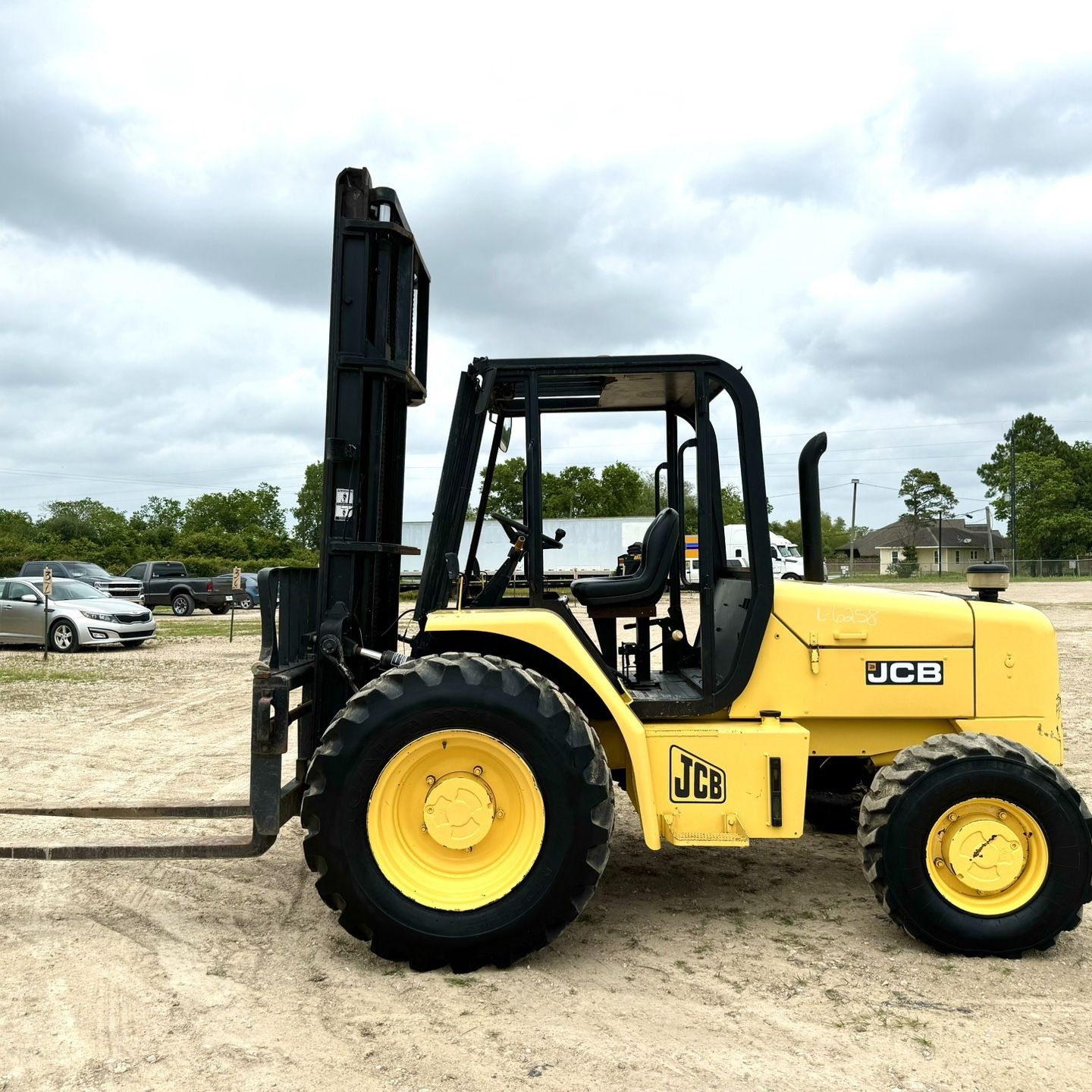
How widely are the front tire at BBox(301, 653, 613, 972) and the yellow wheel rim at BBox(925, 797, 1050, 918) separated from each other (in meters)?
1.61

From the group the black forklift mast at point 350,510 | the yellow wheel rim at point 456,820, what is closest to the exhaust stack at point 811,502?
the yellow wheel rim at point 456,820

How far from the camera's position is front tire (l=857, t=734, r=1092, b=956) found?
4.34 meters

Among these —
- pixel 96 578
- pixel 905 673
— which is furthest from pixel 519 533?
pixel 96 578

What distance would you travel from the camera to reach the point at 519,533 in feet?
15.6

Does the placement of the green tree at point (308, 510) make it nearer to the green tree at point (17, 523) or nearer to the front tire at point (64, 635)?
the green tree at point (17, 523)

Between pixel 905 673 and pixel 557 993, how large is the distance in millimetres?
2318

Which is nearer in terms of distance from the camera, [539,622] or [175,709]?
[539,622]

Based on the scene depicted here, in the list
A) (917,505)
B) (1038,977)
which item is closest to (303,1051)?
(1038,977)

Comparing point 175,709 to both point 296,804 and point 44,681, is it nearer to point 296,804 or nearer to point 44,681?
point 44,681

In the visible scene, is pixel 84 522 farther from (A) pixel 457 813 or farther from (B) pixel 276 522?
(A) pixel 457 813

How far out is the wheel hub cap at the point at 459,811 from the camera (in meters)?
4.34

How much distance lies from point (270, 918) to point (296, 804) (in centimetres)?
58

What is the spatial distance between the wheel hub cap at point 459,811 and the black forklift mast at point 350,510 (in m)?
0.85

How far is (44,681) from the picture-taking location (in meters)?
14.1
